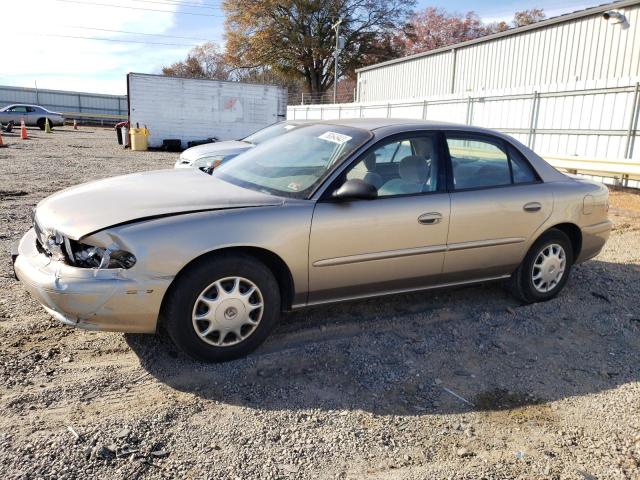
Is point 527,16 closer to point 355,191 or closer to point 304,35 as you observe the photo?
point 304,35

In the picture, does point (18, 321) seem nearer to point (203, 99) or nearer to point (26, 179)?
point (26, 179)

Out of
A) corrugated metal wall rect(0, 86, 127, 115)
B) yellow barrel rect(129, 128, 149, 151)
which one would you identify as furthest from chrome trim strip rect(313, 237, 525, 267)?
corrugated metal wall rect(0, 86, 127, 115)

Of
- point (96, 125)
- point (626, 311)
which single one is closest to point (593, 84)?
point (626, 311)

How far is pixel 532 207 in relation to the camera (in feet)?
14.4

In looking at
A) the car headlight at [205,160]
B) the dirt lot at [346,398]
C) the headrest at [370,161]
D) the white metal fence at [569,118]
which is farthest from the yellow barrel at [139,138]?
the headrest at [370,161]

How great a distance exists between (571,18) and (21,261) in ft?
63.2

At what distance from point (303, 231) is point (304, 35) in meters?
41.5

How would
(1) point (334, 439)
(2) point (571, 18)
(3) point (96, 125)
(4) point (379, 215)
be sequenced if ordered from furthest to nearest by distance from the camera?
(3) point (96, 125) < (2) point (571, 18) < (4) point (379, 215) < (1) point (334, 439)

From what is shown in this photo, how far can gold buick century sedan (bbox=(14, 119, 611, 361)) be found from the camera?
305 cm

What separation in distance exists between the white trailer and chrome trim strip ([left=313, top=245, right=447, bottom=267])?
19290mm

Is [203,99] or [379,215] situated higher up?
[203,99]

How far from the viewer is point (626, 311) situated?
4625 mm

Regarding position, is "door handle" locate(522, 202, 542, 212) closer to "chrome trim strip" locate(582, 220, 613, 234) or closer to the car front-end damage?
"chrome trim strip" locate(582, 220, 613, 234)

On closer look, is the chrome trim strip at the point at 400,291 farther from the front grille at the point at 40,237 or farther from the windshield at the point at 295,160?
the front grille at the point at 40,237
